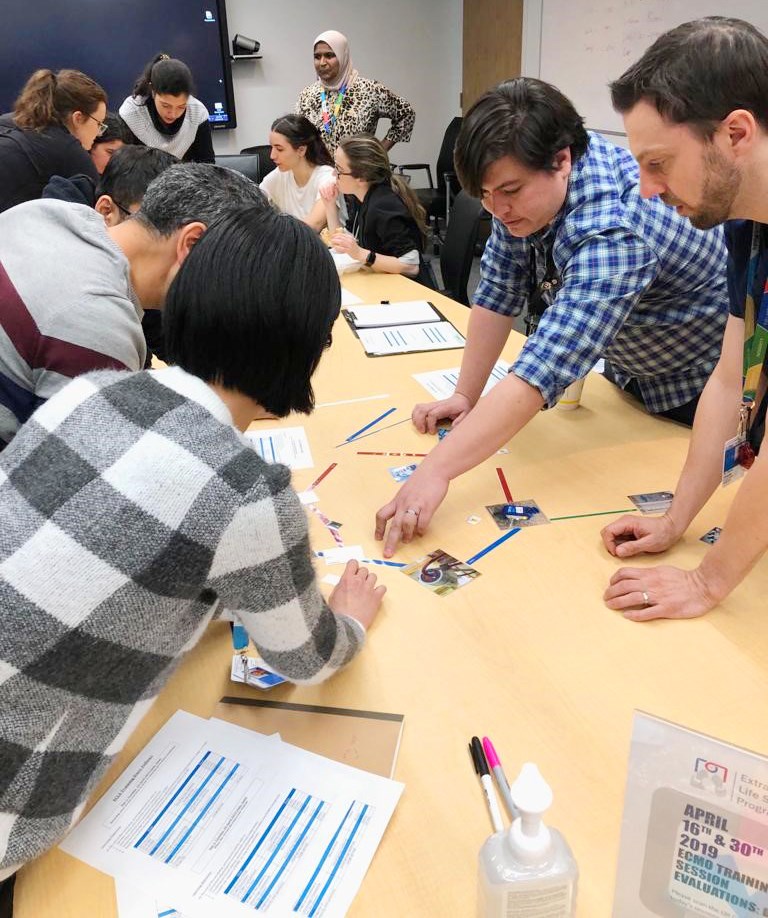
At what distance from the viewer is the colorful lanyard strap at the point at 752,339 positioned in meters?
1.14

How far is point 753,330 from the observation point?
46.1 inches

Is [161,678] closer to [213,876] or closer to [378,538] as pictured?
[213,876]

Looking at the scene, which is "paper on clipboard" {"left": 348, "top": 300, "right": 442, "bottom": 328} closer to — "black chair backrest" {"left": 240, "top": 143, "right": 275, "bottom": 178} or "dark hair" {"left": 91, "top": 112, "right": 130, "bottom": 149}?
"dark hair" {"left": 91, "top": 112, "right": 130, "bottom": 149}

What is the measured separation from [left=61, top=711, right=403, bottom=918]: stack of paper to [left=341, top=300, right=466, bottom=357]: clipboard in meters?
1.46

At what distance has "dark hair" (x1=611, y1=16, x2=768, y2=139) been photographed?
37.6 inches

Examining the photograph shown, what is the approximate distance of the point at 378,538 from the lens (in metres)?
1.27

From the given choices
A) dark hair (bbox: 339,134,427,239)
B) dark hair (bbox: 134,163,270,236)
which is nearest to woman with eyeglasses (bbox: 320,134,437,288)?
dark hair (bbox: 339,134,427,239)

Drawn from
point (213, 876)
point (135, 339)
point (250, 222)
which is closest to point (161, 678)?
point (213, 876)

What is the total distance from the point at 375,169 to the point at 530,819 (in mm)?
2897

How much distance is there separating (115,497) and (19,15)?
5.96 metres

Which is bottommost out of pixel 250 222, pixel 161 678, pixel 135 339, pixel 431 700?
pixel 431 700

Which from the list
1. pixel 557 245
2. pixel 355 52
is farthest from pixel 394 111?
pixel 557 245

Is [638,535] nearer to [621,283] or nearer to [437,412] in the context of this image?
[621,283]

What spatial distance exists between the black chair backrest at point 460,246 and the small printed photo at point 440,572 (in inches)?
78.4
